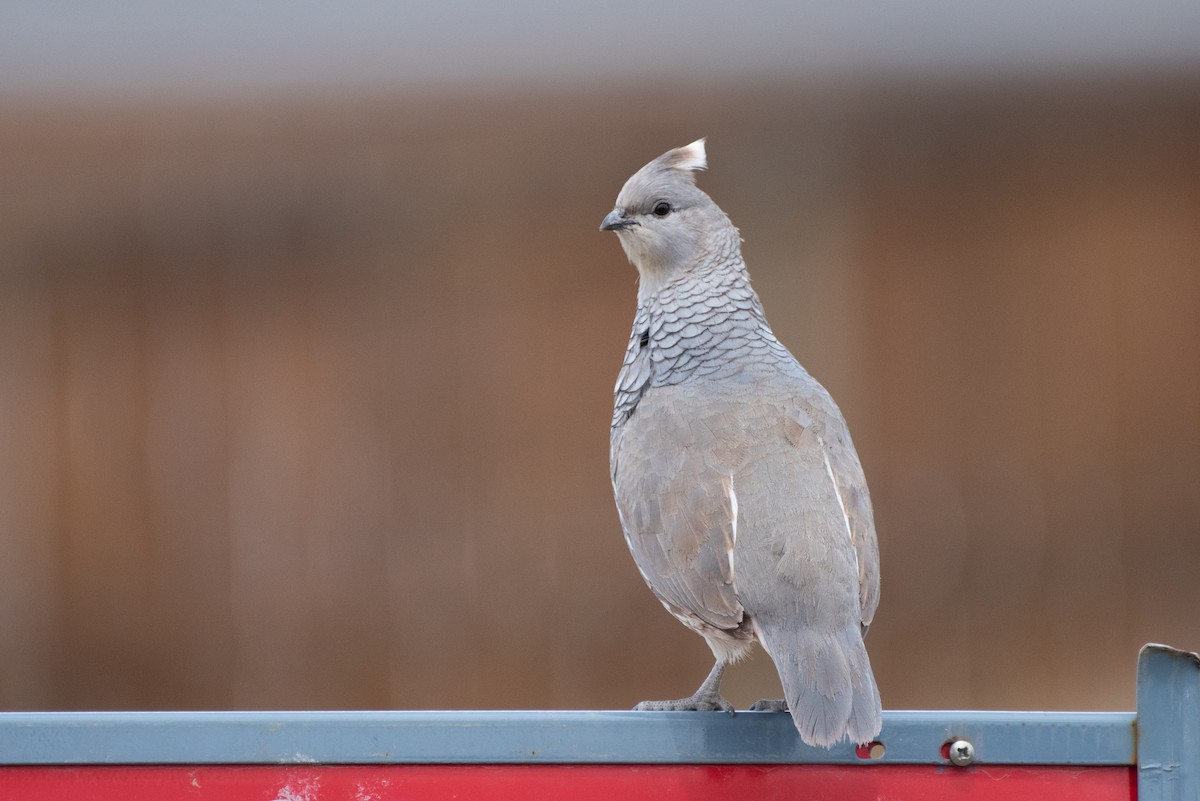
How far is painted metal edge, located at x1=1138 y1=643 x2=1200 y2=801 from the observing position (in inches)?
89.0

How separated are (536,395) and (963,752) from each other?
10.4 ft

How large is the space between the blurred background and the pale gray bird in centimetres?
171

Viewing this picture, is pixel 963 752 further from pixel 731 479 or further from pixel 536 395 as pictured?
pixel 536 395

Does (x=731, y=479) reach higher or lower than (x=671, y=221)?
lower

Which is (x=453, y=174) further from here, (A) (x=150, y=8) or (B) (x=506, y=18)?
(A) (x=150, y=8)

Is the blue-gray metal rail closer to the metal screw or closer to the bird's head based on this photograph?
the metal screw

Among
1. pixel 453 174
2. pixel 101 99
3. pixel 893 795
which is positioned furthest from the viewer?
pixel 453 174

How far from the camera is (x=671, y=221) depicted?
347 cm

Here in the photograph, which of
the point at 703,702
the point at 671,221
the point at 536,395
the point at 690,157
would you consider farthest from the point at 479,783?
the point at 536,395

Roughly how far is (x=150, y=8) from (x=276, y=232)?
0.89 m

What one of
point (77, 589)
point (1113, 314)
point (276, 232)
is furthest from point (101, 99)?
point (1113, 314)

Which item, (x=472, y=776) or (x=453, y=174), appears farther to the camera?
(x=453, y=174)

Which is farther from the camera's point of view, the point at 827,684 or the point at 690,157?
the point at 690,157

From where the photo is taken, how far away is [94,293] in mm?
5277
